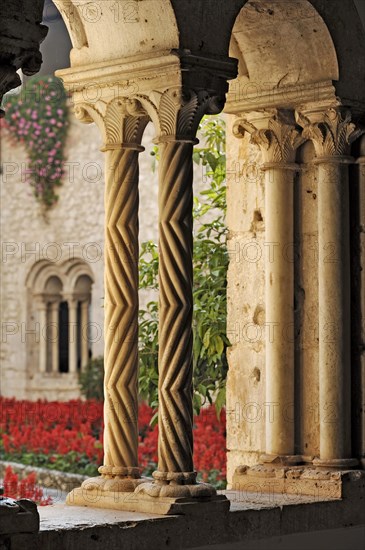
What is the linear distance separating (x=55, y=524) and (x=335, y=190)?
1.88 m

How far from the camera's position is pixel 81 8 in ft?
14.8

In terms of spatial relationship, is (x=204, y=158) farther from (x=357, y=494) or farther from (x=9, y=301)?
(x=9, y=301)

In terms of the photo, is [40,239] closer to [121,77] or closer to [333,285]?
[333,285]

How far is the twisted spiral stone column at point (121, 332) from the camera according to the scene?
14.4 ft

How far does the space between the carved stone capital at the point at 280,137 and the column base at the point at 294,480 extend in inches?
49.8

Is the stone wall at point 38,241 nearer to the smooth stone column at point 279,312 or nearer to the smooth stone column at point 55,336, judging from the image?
the smooth stone column at point 55,336

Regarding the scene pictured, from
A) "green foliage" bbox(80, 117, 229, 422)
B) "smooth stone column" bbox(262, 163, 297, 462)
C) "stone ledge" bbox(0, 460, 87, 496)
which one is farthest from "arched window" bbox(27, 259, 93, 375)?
"smooth stone column" bbox(262, 163, 297, 462)

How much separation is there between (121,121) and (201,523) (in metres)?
1.46

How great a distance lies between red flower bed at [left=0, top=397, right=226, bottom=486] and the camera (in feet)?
28.0

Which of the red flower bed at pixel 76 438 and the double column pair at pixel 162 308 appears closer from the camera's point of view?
the double column pair at pixel 162 308

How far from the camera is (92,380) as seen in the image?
1376cm

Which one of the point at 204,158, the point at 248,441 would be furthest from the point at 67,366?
the point at 248,441

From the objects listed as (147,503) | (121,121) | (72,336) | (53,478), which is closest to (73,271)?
(72,336)

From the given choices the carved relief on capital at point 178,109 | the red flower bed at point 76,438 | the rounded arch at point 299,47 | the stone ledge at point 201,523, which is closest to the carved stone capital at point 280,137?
the rounded arch at point 299,47
